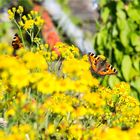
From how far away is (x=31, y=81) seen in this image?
2215mm

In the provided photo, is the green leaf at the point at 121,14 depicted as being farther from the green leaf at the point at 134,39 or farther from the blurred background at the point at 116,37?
the green leaf at the point at 134,39

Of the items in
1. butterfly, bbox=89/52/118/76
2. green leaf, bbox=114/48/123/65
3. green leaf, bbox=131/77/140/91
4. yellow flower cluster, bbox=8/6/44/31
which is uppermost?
green leaf, bbox=114/48/123/65

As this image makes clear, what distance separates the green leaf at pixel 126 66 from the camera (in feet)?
20.2

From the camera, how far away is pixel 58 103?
2.51 m

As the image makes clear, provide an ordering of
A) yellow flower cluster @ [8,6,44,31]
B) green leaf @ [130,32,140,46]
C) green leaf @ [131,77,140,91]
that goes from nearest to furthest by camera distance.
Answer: yellow flower cluster @ [8,6,44,31] → green leaf @ [131,77,140,91] → green leaf @ [130,32,140,46]

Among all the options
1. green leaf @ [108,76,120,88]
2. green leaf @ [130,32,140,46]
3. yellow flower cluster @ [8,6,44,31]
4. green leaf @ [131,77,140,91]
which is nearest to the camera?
yellow flower cluster @ [8,6,44,31]

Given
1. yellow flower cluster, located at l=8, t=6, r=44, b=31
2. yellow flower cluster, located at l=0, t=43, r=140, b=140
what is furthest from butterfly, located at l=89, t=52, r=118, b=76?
yellow flower cluster, located at l=0, t=43, r=140, b=140

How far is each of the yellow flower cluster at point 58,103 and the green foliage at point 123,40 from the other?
3103mm

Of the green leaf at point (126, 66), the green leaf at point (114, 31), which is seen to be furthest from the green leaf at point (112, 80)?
the green leaf at point (114, 31)

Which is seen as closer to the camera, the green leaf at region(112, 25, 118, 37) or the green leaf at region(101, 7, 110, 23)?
the green leaf at region(112, 25, 118, 37)

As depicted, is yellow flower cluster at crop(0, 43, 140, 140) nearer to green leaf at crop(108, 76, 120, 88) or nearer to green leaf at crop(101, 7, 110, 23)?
green leaf at crop(108, 76, 120, 88)

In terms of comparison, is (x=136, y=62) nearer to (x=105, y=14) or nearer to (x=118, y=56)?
(x=118, y=56)

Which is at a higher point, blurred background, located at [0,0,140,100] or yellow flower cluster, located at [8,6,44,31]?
blurred background, located at [0,0,140,100]

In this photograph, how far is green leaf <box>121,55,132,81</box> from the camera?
6169 mm
